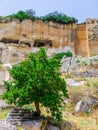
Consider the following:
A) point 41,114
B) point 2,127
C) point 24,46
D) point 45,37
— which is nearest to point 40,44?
point 45,37

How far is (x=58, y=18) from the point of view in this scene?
155ft

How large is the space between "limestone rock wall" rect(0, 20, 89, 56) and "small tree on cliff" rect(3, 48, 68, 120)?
25.0 meters

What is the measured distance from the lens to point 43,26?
4650 centimetres

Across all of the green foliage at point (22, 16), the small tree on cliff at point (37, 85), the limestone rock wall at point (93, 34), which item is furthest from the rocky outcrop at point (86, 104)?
the green foliage at point (22, 16)

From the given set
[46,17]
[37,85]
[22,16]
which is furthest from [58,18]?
[37,85]

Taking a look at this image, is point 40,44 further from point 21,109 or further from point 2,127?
point 2,127

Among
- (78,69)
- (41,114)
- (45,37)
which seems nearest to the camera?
(41,114)

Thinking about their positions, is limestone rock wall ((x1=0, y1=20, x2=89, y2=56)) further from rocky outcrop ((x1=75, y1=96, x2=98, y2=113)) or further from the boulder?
the boulder

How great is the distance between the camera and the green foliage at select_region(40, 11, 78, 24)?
4712 cm

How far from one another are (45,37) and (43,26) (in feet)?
4.03

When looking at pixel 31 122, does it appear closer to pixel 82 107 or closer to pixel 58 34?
pixel 82 107

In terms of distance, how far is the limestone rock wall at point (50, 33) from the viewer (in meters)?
45.5

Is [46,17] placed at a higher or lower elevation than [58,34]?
higher

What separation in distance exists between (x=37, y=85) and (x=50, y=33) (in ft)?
91.2
